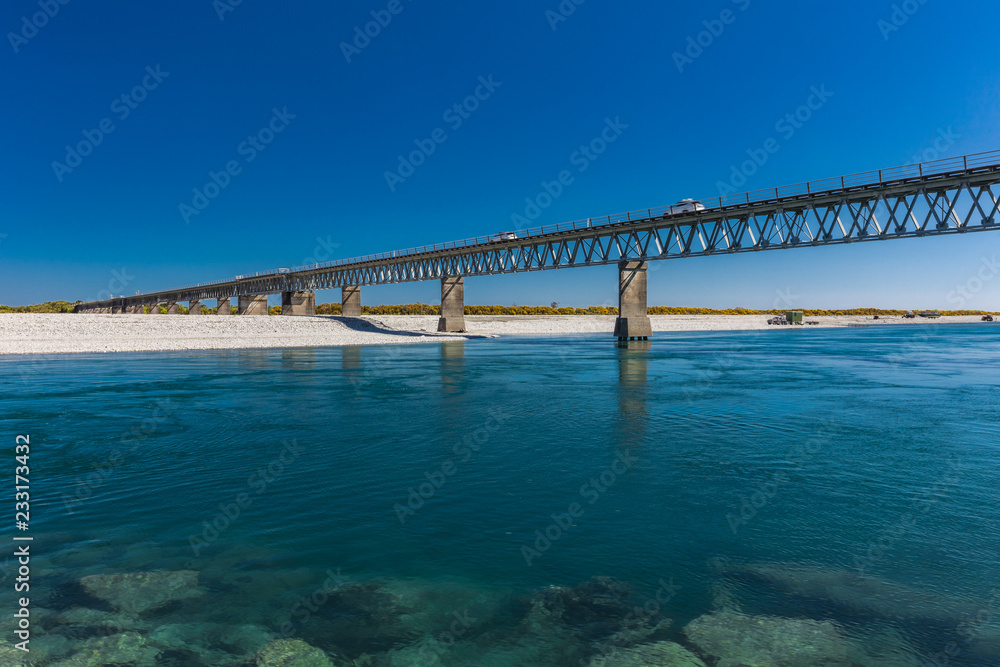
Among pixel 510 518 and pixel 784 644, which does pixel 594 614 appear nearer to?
pixel 784 644

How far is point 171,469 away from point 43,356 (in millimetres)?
38988

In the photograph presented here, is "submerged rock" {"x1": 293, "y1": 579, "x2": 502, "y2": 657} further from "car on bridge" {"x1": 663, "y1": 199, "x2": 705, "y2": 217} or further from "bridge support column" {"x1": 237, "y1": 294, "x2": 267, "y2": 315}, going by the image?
Result: "bridge support column" {"x1": 237, "y1": 294, "x2": 267, "y2": 315}

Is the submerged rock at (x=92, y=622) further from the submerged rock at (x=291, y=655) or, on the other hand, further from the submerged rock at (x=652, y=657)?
the submerged rock at (x=652, y=657)

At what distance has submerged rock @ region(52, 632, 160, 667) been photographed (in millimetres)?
4883

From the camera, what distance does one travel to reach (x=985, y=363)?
37.8 metres

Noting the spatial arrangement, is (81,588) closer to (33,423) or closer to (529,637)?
(529,637)

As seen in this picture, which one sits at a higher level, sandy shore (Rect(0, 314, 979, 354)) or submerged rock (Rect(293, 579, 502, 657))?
sandy shore (Rect(0, 314, 979, 354))

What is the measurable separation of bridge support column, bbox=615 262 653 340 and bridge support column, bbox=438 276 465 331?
25.7m

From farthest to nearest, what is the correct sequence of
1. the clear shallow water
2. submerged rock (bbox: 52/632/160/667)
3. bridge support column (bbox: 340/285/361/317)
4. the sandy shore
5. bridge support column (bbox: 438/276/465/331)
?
bridge support column (bbox: 340/285/361/317)
bridge support column (bbox: 438/276/465/331)
the sandy shore
the clear shallow water
submerged rock (bbox: 52/632/160/667)

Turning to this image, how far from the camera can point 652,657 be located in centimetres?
499

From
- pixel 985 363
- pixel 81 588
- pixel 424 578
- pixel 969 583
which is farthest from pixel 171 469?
pixel 985 363

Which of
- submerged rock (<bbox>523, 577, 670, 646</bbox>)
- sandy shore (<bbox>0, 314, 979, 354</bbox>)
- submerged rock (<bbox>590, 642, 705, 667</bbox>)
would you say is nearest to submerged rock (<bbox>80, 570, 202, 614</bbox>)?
submerged rock (<bbox>523, 577, 670, 646</bbox>)

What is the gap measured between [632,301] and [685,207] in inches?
507

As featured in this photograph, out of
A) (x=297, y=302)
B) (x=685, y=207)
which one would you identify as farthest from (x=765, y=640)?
(x=297, y=302)
